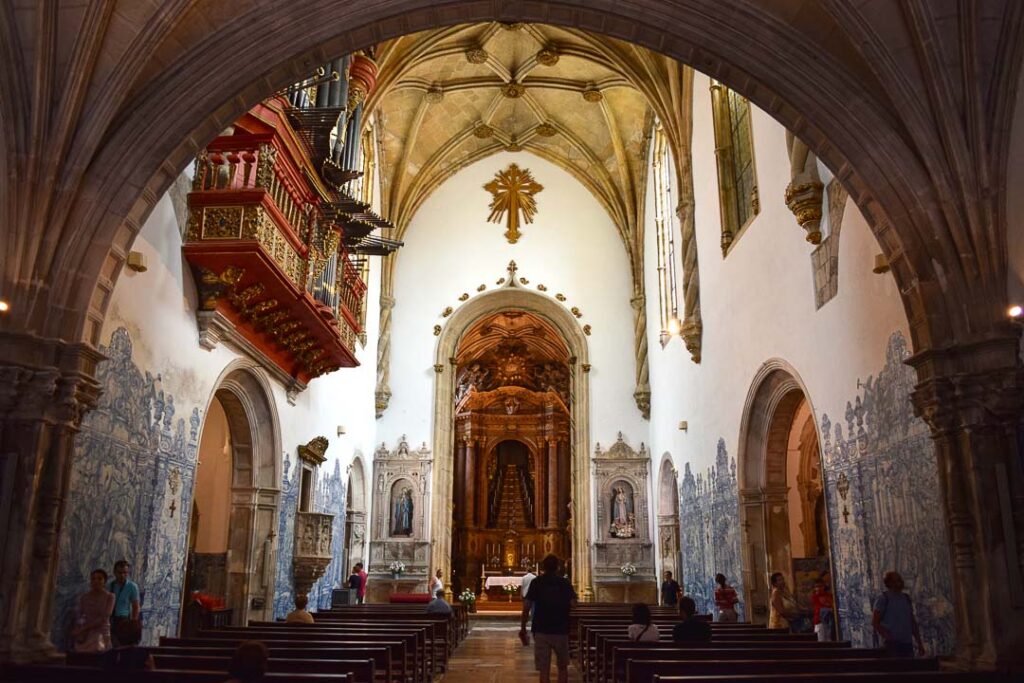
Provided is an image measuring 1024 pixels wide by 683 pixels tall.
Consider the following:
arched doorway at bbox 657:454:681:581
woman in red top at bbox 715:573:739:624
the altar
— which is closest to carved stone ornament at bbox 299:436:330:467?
woman in red top at bbox 715:573:739:624

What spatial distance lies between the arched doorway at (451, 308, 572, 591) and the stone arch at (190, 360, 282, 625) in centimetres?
1898

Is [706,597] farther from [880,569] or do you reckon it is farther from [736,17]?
[736,17]

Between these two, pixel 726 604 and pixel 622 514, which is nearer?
pixel 726 604

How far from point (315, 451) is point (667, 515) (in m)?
8.86

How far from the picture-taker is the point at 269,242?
9.97 meters

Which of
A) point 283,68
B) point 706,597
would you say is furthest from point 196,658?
point 706,597

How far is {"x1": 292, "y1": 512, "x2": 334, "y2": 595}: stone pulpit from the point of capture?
45.4 ft

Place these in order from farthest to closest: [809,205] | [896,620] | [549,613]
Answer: [809,205]
[549,613]
[896,620]

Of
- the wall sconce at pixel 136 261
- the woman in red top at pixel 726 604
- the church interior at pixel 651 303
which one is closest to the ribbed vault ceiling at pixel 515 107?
the church interior at pixel 651 303

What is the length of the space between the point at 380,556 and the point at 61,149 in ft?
50.0

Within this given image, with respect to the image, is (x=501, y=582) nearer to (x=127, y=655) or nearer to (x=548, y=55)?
(x=548, y=55)

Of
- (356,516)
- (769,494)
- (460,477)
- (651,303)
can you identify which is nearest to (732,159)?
(769,494)

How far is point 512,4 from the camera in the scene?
7.84 meters

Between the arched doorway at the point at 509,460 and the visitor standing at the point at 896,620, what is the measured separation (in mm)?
24982
